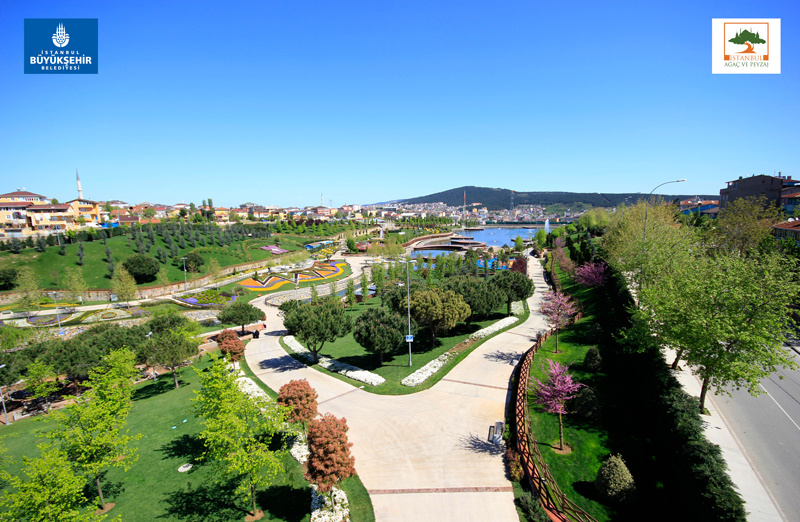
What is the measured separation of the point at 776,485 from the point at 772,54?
83.8 ft

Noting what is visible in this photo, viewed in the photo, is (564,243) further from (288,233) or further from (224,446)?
(288,233)

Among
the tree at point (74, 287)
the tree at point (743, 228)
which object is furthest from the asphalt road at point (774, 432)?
the tree at point (74, 287)

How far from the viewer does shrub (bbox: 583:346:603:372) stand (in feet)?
66.6

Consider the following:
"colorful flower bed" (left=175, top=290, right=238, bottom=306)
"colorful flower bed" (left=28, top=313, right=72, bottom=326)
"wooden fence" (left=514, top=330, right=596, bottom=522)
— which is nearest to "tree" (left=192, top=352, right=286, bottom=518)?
"wooden fence" (left=514, top=330, right=596, bottom=522)

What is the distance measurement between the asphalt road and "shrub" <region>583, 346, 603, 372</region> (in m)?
5.21

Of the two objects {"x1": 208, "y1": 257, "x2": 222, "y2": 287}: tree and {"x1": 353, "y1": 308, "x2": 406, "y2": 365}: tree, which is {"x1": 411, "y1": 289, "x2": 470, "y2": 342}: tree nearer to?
{"x1": 353, "y1": 308, "x2": 406, "y2": 365}: tree

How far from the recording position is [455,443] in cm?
1545

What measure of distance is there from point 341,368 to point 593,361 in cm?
1625

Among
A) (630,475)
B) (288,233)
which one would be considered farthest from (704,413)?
(288,233)

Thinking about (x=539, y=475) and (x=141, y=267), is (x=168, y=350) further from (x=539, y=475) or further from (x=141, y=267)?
(x=141, y=267)

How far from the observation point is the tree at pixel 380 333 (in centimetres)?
2366

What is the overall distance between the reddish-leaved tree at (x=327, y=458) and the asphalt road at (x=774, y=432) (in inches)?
511

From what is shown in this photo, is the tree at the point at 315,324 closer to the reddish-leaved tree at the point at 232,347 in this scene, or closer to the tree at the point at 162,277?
the reddish-leaved tree at the point at 232,347

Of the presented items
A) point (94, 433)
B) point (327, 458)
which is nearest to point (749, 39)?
point (327, 458)
